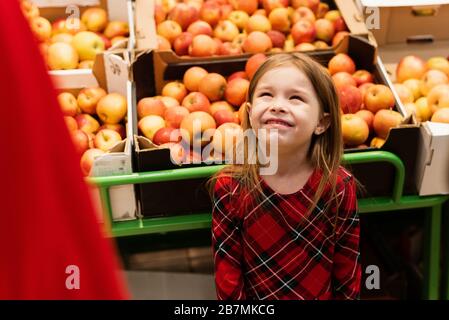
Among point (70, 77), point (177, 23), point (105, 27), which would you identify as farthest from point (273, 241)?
point (105, 27)

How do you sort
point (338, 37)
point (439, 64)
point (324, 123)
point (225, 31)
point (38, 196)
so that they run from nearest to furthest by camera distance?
point (38, 196)
point (324, 123)
point (439, 64)
point (338, 37)
point (225, 31)

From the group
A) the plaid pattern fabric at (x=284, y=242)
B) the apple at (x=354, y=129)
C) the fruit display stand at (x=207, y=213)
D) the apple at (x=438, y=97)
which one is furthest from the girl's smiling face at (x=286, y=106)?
the apple at (x=438, y=97)

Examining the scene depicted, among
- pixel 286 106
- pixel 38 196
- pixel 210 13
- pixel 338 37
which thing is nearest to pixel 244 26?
pixel 210 13

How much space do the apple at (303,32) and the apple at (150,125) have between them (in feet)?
2.39

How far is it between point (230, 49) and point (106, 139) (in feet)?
2.19

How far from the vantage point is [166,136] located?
A: 1.75 metres

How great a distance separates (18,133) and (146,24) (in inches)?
67.7

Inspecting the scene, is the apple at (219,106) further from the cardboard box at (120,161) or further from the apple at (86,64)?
the apple at (86,64)

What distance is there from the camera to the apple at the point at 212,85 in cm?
195

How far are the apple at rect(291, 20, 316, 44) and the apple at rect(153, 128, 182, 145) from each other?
2.46ft

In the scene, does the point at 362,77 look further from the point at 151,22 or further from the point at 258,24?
the point at 151,22

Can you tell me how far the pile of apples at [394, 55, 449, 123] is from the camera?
74.2 inches

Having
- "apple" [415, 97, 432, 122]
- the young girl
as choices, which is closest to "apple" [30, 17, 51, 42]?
the young girl

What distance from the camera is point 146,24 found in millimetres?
2113
